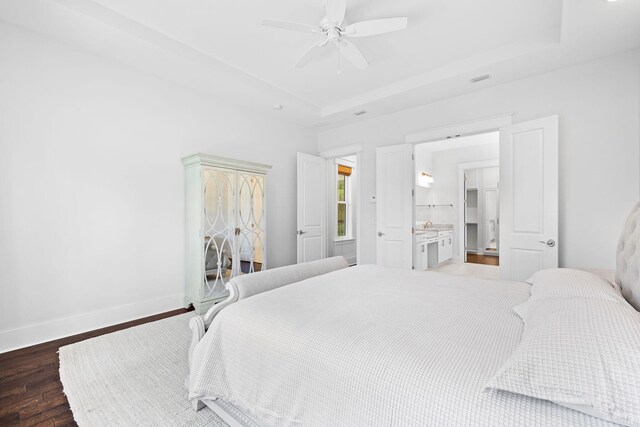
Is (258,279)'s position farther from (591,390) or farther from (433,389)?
(591,390)

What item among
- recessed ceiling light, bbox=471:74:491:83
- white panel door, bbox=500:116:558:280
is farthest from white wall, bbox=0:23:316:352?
white panel door, bbox=500:116:558:280

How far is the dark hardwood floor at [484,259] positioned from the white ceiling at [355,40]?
4.47 m

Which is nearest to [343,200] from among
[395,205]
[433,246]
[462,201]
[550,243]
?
[433,246]

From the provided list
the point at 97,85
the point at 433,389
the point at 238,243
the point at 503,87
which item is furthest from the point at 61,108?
the point at 503,87

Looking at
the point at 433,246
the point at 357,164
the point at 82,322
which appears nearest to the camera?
the point at 82,322

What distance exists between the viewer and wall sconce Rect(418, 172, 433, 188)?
6754 millimetres

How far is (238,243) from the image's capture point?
354 cm

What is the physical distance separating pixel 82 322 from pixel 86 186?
131 centimetres

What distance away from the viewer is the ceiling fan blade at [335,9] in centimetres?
204

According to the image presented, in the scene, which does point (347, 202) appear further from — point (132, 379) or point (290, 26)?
point (132, 379)

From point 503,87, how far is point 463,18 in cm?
128

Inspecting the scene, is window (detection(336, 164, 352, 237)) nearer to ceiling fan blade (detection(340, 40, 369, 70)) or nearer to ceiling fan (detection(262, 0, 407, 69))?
ceiling fan blade (detection(340, 40, 369, 70))

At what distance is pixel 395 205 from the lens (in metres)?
4.17

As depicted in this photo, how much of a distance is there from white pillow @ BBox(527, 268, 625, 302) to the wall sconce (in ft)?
17.1
